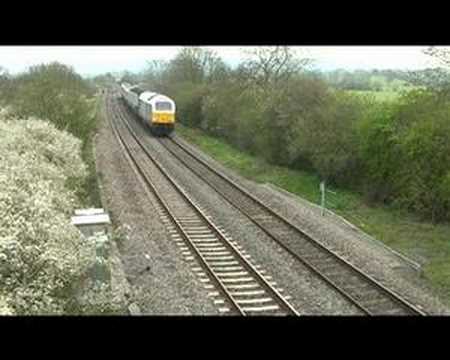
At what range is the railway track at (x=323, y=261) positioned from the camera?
10297mm

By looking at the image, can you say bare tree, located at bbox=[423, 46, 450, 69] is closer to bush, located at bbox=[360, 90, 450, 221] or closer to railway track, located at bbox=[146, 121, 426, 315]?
bush, located at bbox=[360, 90, 450, 221]

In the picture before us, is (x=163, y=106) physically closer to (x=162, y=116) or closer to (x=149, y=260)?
(x=162, y=116)

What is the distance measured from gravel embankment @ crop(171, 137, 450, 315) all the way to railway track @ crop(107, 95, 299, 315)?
6.80ft

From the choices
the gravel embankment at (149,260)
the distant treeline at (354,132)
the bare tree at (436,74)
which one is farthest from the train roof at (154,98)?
the bare tree at (436,74)

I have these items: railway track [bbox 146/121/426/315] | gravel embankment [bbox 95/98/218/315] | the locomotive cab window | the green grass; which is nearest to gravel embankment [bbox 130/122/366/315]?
railway track [bbox 146/121/426/315]

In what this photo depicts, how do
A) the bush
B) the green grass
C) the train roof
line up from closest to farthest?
the green grass < the bush < the train roof

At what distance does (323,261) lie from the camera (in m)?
12.8

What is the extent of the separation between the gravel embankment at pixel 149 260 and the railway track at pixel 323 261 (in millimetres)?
2330

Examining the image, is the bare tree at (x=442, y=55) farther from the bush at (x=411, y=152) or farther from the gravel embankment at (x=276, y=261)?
the gravel embankment at (x=276, y=261)

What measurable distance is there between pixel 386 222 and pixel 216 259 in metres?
5.44

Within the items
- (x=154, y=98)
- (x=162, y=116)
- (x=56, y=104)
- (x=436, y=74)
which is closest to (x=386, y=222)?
(x=436, y=74)

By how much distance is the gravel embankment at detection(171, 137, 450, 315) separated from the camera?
1095 cm

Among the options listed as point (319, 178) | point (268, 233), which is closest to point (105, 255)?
point (268, 233)
